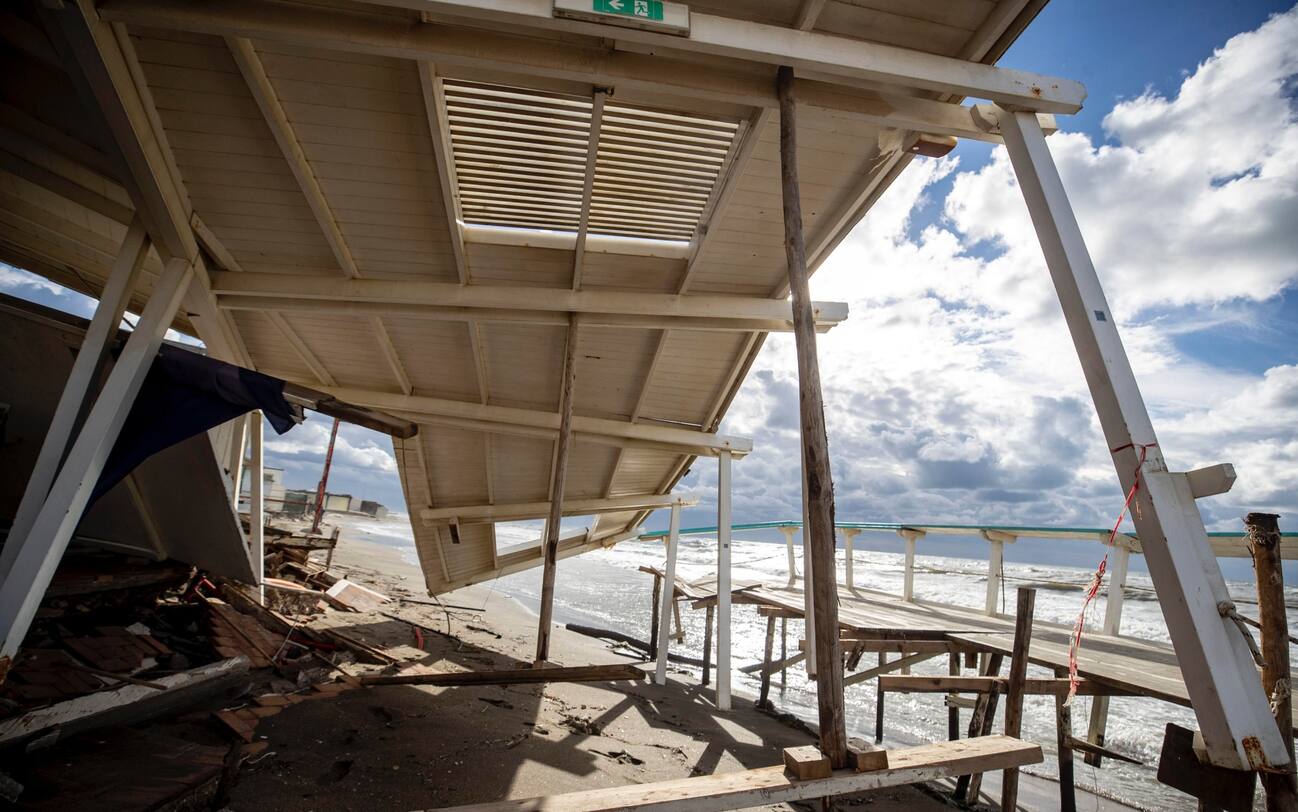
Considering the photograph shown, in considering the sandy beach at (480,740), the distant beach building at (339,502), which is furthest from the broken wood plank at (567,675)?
the distant beach building at (339,502)

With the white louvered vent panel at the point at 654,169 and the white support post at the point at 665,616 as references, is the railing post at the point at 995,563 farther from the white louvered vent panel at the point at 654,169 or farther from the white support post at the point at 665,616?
the white louvered vent panel at the point at 654,169

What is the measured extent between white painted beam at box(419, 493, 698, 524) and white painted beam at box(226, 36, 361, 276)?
22.4 ft

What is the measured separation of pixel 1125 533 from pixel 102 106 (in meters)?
12.4

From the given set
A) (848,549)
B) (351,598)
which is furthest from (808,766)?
(848,549)

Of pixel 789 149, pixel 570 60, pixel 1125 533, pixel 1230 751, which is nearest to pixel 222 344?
pixel 570 60

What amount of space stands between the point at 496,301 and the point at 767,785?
496 centimetres

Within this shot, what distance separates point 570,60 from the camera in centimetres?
347

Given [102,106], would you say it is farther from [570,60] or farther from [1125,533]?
[1125,533]

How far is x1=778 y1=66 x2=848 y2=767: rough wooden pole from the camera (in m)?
2.70

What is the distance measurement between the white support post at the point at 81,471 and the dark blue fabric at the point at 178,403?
0.14m

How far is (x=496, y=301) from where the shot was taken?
5887mm

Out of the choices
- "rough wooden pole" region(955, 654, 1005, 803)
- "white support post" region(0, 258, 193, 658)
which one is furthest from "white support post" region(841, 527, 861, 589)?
"white support post" region(0, 258, 193, 658)

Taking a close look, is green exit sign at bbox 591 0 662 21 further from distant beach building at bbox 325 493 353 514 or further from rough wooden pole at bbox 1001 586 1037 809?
distant beach building at bbox 325 493 353 514

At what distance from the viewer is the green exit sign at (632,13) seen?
299 centimetres
